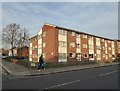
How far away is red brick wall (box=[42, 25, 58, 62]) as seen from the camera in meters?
39.0

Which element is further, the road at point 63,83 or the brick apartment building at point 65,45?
the brick apartment building at point 65,45

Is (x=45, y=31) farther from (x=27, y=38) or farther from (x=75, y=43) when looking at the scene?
(x=27, y=38)

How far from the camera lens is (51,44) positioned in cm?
4022

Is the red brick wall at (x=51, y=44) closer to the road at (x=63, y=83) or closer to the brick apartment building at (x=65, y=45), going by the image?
the brick apartment building at (x=65, y=45)

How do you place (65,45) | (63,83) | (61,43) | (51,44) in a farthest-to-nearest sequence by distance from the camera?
(65,45) < (61,43) < (51,44) < (63,83)

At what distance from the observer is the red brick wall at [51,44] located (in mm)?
38969

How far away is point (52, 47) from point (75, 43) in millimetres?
7225

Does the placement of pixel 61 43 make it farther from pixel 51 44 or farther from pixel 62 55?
pixel 62 55

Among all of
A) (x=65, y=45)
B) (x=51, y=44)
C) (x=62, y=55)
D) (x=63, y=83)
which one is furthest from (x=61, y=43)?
(x=63, y=83)

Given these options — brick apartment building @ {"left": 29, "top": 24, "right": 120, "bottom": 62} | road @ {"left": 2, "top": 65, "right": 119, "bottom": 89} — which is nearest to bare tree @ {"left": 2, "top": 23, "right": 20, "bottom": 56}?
brick apartment building @ {"left": 29, "top": 24, "right": 120, "bottom": 62}

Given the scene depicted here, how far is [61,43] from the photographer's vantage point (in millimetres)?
40500

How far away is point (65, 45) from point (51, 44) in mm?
3396

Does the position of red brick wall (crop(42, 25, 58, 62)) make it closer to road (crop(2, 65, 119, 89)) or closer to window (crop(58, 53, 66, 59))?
window (crop(58, 53, 66, 59))

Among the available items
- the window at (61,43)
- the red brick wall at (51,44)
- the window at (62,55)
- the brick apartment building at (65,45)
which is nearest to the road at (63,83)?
the brick apartment building at (65,45)
